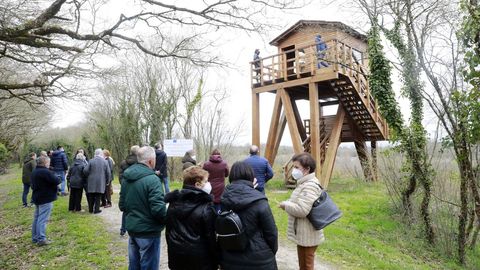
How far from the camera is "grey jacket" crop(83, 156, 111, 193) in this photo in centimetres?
834

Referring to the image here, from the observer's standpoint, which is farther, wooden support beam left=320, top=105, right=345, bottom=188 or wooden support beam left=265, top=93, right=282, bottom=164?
wooden support beam left=265, top=93, right=282, bottom=164

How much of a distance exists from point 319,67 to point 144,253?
1065cm

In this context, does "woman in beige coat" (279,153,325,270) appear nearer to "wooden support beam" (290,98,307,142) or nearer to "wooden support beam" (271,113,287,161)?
"wooden support beam" (271,113,287,161)

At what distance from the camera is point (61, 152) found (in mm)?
11391

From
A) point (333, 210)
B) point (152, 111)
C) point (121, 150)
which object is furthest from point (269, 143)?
point (121, 150)

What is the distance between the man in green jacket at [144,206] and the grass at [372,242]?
3423 mm

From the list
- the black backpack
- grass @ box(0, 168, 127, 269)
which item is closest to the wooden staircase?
grass @ box(0, 168, 127, 269)

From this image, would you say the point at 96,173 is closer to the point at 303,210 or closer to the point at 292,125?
the point at 303,210

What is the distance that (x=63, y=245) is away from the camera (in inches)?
265

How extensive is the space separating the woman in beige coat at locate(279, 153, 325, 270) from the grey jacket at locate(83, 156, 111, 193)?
20.2 ft

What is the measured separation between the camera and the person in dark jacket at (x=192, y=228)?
10.3 feet

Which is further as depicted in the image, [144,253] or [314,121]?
[314,121]

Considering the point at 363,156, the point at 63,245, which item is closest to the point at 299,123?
the point at 363,156

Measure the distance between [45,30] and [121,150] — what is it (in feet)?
58.0
